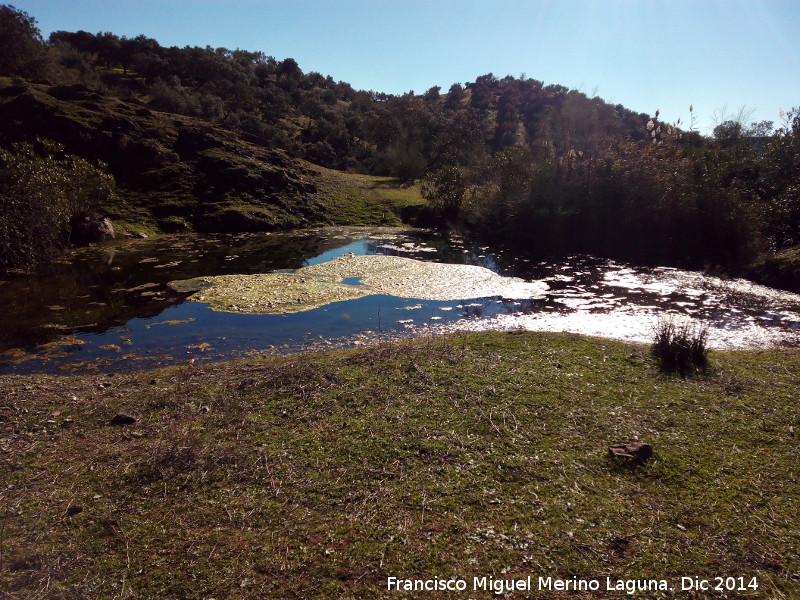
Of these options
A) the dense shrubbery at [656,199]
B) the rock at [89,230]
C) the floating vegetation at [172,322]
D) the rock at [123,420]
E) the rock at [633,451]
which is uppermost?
the dense shrubbery at [656,199]

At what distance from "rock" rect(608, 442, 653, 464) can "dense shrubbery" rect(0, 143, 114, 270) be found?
2262 centimetres

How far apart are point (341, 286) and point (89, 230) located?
17730 millimetres

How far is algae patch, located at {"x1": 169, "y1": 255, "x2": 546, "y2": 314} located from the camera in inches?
597

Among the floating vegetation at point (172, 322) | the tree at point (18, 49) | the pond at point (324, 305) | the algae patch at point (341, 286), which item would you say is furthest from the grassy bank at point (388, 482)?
the tree at point (18, 49)

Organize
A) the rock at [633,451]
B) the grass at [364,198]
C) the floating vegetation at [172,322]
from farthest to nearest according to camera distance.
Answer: the grass at [364,198] → the floating vegetation at [172,322] → the rock at [633,451]

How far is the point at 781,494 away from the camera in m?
4.43

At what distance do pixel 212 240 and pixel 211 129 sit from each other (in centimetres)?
1911

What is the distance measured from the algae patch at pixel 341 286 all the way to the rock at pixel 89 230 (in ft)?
38.9

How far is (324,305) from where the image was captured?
49.1ft

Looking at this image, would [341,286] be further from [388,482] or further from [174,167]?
[174,167]

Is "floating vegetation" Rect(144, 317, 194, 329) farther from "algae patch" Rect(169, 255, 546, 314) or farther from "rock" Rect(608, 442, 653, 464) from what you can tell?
"rock" Rect(608, 442, 653, 464)

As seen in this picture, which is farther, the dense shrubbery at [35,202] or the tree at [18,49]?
the tree at [18,49]

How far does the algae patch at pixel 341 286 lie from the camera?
15172 millimetres

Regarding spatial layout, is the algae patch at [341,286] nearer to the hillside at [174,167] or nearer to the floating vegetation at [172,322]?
the floating vegetation at [172,322]
